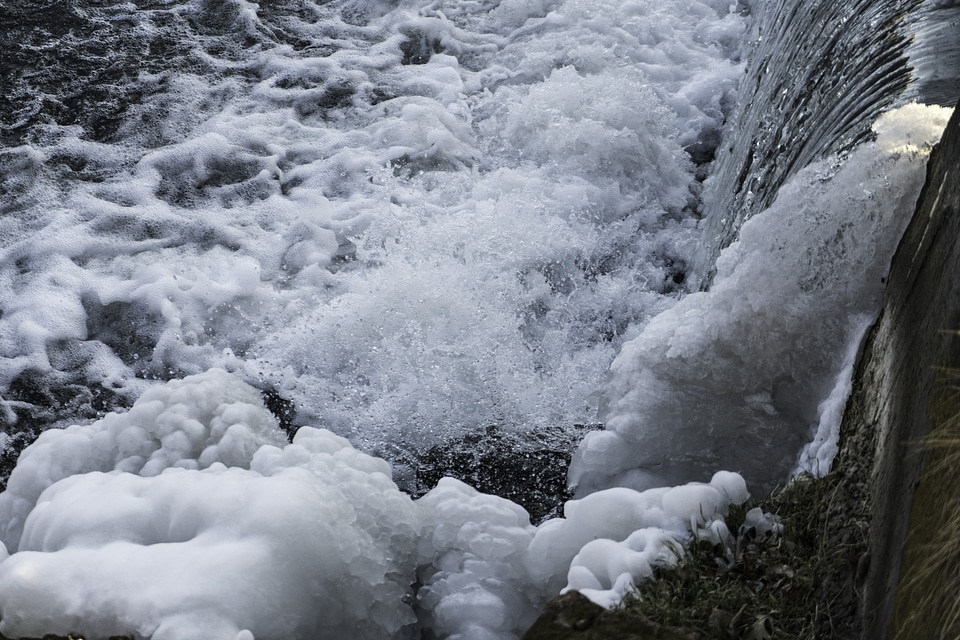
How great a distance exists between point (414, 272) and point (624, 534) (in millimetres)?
2577

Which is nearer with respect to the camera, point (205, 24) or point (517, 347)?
point (517, 347)

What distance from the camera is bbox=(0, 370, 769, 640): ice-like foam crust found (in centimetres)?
235

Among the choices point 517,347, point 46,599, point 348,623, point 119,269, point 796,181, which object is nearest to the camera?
point 46,599

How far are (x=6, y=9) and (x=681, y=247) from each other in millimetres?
6215

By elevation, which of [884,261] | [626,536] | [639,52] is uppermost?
[639,52]

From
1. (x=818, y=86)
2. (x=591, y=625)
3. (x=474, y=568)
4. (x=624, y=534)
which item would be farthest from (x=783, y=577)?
(x=818, y=86)

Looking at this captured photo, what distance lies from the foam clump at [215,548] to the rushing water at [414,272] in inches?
0.4

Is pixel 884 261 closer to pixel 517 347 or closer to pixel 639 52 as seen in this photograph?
pixel 517 347

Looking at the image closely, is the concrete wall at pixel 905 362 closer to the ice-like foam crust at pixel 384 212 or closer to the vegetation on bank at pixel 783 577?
the vegetation on bank at pixel 783 577

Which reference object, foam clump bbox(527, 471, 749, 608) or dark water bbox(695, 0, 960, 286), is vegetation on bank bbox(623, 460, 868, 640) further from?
dark water bbox(695, 0, 960, 286)

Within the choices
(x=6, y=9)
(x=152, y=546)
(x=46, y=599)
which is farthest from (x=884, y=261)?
(x=6, y=9)

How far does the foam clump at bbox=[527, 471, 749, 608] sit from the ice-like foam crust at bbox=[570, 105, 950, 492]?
1.38ft

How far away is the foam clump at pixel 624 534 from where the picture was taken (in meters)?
2.39

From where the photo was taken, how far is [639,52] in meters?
7.14
